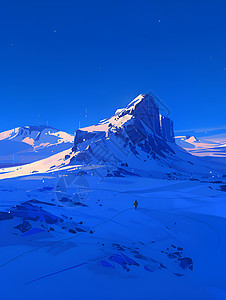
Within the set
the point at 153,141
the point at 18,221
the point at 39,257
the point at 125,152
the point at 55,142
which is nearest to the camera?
the point at 39,257

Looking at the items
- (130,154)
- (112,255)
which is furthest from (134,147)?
(112,255)

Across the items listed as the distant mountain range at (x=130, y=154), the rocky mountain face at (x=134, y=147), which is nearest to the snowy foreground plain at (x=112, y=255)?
the distant mountain range at (x=130, y=154)

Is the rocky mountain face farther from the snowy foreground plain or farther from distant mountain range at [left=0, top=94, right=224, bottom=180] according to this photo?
the snowy foreground plain

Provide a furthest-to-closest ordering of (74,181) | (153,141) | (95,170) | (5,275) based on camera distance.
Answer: (153,141) → (95,170) → (74,181) → (5,275)

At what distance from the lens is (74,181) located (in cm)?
3881

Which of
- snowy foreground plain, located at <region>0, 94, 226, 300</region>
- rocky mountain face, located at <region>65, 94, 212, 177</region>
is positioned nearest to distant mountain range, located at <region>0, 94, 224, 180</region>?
rocky mountain face, located at <region>65, 94, 212, 177</region>

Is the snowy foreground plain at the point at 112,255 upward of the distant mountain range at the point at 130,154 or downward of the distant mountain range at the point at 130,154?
downward

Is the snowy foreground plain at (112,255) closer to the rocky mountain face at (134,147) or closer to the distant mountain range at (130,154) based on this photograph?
the distant mountain range at (130,154)

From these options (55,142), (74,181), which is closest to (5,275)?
(74,181)

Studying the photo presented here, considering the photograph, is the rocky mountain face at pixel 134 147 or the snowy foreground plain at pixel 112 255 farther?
the rocky mountain face at pixel 134 147

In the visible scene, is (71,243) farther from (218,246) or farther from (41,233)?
(218,246)

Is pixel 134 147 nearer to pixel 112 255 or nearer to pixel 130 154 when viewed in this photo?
pixel 130 154

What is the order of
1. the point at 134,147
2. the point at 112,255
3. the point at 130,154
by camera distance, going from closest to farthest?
the point at 112,255 < the point at 130,154 < the point at 134,147

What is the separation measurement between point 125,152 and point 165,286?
65534 millimetres
